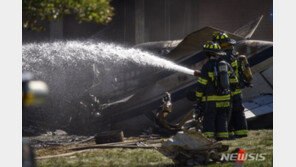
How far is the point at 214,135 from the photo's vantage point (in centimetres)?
705

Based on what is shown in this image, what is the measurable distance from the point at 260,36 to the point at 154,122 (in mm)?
4873

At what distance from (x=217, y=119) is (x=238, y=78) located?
1044mm

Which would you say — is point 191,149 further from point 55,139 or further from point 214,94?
point 55,139

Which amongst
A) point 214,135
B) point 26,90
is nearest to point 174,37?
point 214,135

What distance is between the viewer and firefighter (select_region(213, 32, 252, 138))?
7633 mm

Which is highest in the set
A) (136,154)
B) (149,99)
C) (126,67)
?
(126,67)

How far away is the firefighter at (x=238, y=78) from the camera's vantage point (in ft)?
25.0

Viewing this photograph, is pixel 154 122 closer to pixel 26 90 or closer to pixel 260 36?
pixel 260 36

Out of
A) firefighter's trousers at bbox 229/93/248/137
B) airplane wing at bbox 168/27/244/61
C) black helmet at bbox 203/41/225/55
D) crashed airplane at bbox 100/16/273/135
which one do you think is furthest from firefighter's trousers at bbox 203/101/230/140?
airplane wing at bbox 168/27/244/61

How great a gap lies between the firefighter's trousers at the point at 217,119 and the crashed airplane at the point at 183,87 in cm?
237

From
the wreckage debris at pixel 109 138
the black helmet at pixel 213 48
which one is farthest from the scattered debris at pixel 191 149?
the wreckage debris at pixel 109 138

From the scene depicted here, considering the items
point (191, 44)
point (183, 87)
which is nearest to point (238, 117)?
point (183, 87)

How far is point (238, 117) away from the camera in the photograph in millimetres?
7730

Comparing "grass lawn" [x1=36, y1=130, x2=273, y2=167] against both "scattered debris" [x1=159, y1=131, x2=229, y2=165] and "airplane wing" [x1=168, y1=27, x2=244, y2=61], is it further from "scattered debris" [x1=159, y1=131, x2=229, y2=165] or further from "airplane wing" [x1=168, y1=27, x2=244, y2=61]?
"airplane wing" [x1=168, y1=27, x2=244, y2=61]
